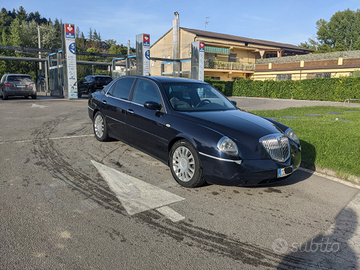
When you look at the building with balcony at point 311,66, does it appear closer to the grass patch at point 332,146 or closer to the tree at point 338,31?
→ the grass patch at point 332,146

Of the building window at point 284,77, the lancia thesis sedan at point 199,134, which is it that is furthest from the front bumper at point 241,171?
the building window at point 284,77

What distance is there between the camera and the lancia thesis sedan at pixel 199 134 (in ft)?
12.7

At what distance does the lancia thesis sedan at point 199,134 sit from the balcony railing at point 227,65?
126 ft

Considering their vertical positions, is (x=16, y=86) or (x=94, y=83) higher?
(x=94, y=83)

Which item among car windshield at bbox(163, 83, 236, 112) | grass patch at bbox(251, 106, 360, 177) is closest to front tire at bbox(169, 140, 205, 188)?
car windshield at bbox(163, 83, 236, 112)

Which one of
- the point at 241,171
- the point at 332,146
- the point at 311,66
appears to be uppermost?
the point at 311,66

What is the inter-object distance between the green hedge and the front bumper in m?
24.4

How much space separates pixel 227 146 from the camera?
3879mm

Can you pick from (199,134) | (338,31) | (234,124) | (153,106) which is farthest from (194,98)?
(338,31)

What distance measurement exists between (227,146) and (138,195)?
Answer: 1.35 metres

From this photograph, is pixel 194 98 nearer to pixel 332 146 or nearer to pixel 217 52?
pixel 332 146

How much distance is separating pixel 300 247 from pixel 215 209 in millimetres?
1064

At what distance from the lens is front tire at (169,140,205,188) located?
4.13m

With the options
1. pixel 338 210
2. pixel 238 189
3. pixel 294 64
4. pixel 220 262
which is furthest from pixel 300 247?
pixel 294 64
